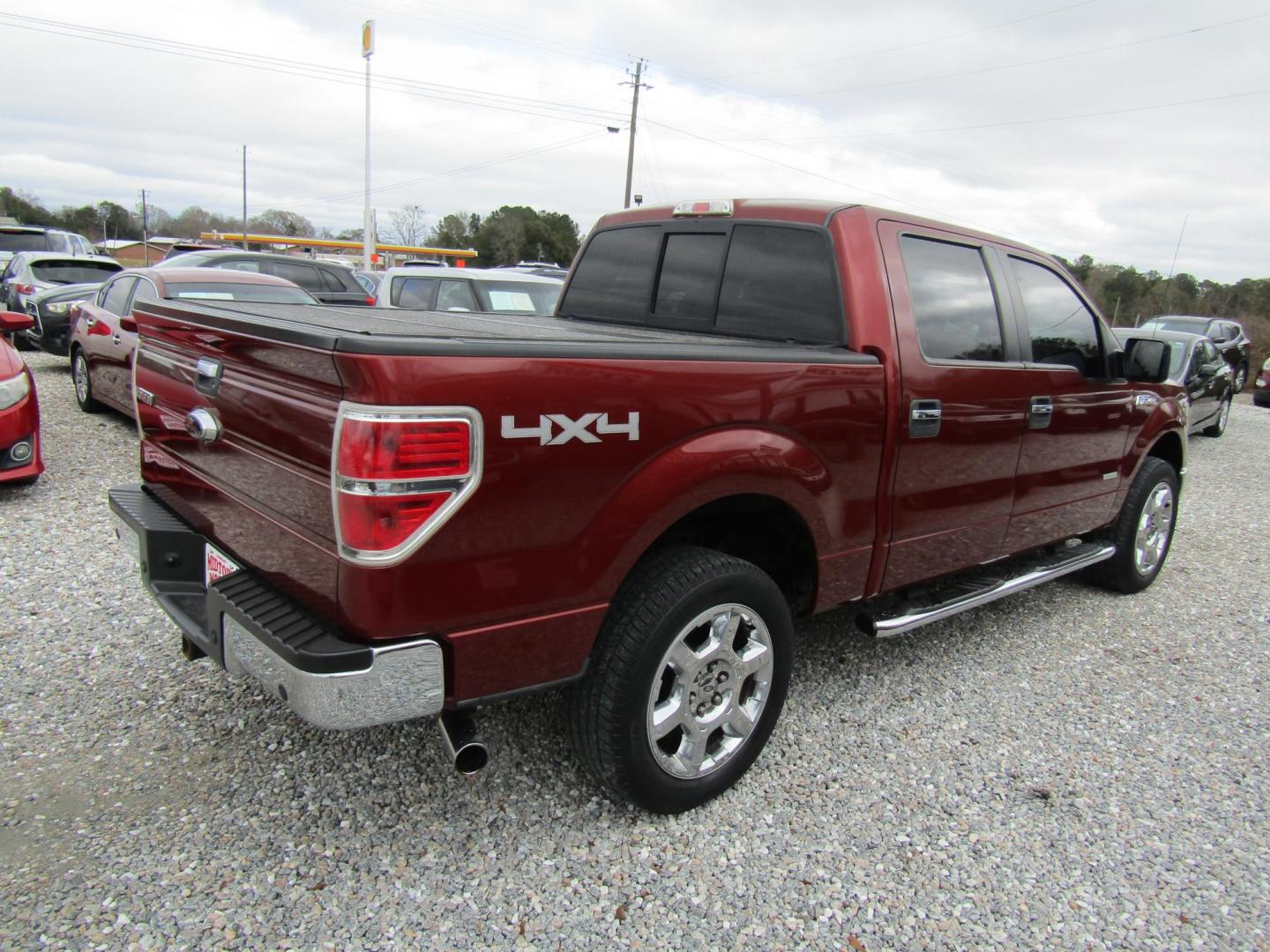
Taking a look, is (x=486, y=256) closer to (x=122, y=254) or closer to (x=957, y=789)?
(x=122, y=254)

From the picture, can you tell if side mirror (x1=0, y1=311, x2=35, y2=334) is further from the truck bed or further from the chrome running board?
the chrome running board

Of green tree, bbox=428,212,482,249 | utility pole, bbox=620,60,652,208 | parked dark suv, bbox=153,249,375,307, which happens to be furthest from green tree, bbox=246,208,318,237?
parked dark suv, bbox=153,249,375,307

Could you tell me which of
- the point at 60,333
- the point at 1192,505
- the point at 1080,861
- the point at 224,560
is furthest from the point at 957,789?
the point at 60,333

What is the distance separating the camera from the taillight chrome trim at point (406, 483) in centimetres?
187

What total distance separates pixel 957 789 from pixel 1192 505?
6.49m

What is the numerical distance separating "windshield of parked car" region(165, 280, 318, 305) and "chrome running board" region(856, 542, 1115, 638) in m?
5.50

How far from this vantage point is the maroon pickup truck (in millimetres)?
1963

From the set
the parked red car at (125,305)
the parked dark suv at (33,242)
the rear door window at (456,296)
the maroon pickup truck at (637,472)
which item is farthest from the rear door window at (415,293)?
the parked dark suv at (33,242)

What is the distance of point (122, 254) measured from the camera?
8450 centimetres

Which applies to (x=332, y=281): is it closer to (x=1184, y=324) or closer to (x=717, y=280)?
(x=717, y=280)

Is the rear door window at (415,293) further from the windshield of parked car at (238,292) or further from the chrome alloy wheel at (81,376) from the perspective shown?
the chrome alloy wheel at (81,376)

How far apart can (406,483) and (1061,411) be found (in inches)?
127

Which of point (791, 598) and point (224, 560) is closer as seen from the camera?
point (224, 560)

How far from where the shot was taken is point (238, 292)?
7301mm
